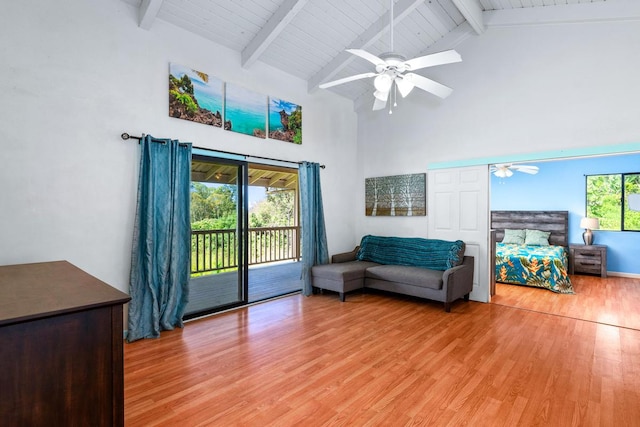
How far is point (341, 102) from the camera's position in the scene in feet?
19.1

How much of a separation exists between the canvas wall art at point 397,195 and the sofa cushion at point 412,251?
502mm

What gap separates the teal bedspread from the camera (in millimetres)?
5129

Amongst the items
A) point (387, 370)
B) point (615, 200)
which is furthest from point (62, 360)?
point (615, 200)

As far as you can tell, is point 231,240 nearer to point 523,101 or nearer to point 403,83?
point 403,83

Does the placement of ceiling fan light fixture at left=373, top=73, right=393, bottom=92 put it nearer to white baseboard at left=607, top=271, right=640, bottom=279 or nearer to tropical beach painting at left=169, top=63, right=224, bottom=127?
tropical beach painting at left=169, top=63, right=224, bottom=127

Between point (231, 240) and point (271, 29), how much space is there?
2.82m

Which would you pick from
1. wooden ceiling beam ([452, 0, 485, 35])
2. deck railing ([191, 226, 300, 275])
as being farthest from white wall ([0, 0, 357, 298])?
wooden ceiling beam ([452, 0, 485, 35])

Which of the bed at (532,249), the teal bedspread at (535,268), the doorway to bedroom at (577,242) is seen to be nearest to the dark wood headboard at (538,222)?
the bed at (532,249)

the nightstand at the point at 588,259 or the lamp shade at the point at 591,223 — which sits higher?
the lamp shade at the point at 591,223

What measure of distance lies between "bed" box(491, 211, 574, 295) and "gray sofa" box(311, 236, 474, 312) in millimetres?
940

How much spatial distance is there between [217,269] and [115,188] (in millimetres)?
2273

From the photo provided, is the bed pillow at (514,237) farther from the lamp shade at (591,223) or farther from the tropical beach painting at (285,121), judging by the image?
the tropical beach painting at (285,121)

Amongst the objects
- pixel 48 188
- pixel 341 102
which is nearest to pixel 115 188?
pixel 48 188

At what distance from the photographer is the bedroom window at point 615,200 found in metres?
5.98
